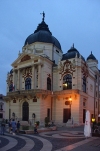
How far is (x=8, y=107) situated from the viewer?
5475 centimetres

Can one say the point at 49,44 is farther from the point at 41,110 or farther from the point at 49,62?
the point at 41,110

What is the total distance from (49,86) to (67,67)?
21.7 ft

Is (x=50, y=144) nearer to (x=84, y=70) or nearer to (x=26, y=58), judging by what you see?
(x=84, y=70)

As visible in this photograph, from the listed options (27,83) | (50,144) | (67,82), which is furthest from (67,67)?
(50,144)

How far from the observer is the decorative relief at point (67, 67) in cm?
4525

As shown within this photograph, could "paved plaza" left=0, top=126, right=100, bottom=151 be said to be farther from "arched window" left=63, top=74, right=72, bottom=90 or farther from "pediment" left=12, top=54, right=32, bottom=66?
"pediment" left=12, top=54, right=32, bottom=66

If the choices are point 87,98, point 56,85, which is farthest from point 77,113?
point 56,85

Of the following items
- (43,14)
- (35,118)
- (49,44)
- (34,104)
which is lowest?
(35,118)

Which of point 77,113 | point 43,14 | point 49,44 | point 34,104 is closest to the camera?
point 77,113

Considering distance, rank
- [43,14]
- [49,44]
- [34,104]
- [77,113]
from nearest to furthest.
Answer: [77,113], [34,104], [49,44], [43,14]

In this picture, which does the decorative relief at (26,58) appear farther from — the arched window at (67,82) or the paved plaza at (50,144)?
the paved plaza at (50,144)

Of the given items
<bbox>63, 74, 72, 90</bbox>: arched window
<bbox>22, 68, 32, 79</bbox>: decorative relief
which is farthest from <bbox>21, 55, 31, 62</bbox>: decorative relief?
<bbox>63, 74, 72, 90</bbox>: arched window

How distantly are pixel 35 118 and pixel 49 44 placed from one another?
64.5 ft

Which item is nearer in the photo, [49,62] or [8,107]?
[49,62]
